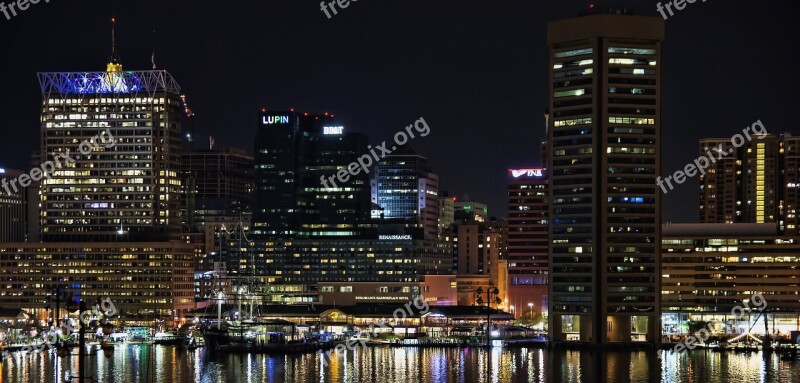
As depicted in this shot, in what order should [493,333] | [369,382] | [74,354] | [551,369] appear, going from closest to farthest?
1. [369,382]
2. [551,369]
3. [74,354]
4. [493,333]

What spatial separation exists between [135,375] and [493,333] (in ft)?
216

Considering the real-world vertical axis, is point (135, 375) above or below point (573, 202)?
below

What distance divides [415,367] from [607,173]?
135 feet

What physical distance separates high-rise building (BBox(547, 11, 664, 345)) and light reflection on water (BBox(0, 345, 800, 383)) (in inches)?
313

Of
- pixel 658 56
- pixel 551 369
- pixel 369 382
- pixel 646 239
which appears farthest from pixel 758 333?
pixel 369 382

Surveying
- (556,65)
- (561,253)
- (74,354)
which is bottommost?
(74,354)

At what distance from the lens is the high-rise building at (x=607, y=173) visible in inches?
6629

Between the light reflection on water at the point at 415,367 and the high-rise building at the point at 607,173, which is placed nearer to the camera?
the light reflection on water at the point at 415,367

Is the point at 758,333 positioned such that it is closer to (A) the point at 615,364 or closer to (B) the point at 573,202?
(B) the point at 573,202

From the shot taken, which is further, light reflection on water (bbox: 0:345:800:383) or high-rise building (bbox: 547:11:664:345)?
high-rise building (bbox: 547:11:664:345)

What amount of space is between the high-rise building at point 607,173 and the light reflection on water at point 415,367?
7948 mm

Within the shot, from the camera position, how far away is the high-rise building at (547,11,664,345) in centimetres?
16838

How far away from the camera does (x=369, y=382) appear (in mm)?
126438

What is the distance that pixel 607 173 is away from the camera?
170000 millimetres
